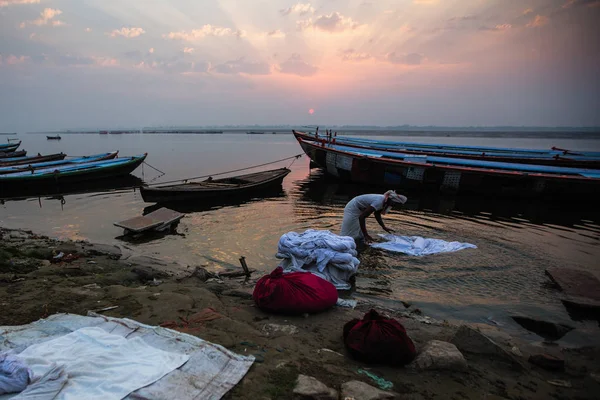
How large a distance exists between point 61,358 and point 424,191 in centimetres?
1862

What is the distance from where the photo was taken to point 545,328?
556cm

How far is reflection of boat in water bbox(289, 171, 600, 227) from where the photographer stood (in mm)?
13773

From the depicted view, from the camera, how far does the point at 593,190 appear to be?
15.9 m

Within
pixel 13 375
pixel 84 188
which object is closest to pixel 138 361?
pixel 13 375

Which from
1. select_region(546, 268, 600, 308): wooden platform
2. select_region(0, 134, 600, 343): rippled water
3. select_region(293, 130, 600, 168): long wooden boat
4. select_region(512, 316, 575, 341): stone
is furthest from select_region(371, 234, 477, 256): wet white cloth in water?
select_region(293, 130, 600, 168): long wooden boat

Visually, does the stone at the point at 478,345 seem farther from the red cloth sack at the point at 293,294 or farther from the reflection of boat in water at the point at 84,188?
the reflection of boat in water at the point at 84,188

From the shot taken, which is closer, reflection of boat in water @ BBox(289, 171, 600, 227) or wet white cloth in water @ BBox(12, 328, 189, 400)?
wet white cloth in water @ BBox(12, 328, 189, 400)

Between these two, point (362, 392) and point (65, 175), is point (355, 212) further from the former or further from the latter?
point (65, 175)

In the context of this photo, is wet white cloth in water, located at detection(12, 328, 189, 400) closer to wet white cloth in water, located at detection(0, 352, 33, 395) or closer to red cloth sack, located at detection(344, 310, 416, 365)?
wet white cloth in water, located at detection(0, 352, 33, 395)

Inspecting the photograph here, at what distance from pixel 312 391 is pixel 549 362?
315 cm

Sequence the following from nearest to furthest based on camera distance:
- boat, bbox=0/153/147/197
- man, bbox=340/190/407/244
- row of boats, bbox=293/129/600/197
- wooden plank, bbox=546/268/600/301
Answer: wooden plank, bbox=546/268/600/301
man, bbox=340/190/407/244
row of boats, bbox=293/129/600/197
boat, bbox=0/153/147/197

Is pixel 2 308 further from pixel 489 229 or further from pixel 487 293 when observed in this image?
pixel 489 229

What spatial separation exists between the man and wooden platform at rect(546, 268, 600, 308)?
3.50 meters

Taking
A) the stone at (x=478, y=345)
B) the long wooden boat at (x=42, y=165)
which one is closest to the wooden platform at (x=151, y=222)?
the stone at (x=478, y=345)
